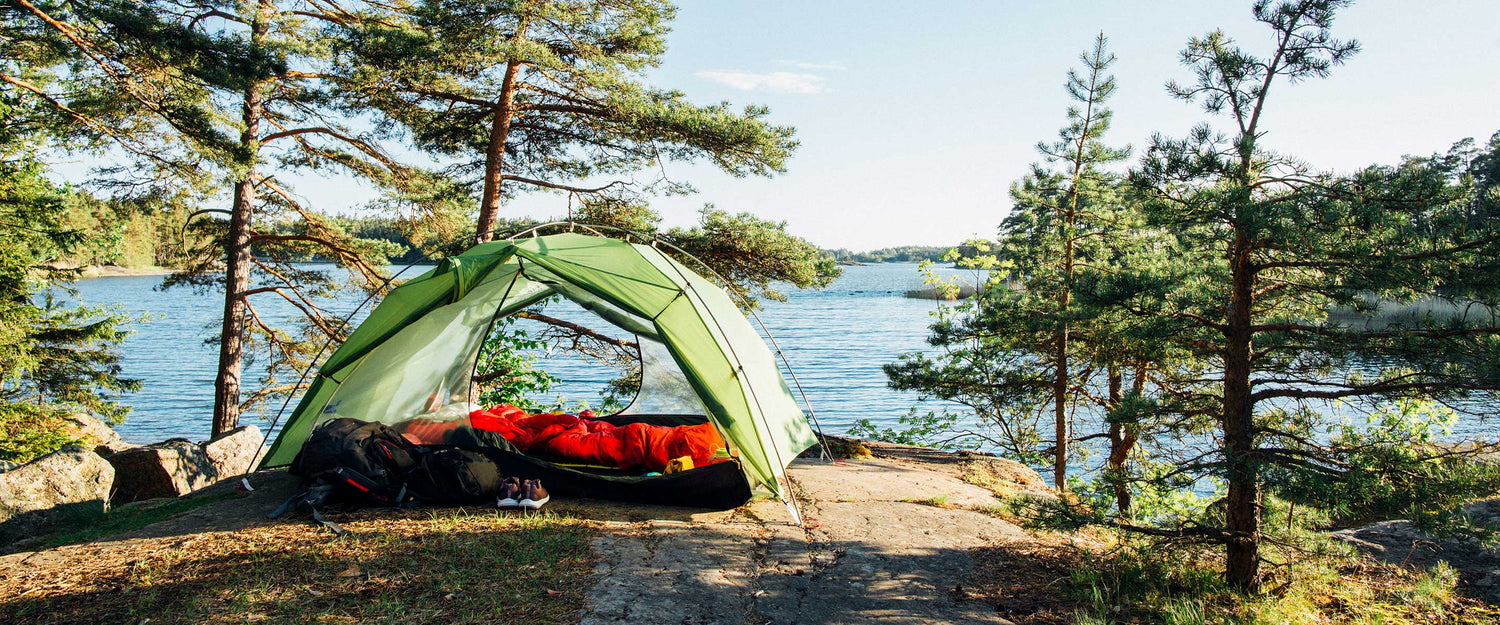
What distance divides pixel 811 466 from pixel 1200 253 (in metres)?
3.70

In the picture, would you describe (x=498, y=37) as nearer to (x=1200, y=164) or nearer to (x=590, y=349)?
(x=590, y=349)

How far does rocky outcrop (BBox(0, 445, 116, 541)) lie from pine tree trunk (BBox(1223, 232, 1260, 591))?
757 centimetres

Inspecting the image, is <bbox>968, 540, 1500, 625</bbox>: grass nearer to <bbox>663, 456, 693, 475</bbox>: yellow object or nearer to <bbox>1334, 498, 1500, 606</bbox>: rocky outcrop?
<bbox>1334, 498, 1500, 606</bbox>: rocky outcrop

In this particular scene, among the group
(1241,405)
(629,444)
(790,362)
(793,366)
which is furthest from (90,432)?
(790,362)

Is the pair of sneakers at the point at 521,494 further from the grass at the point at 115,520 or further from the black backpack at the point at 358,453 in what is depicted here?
the grass at the point at 115,520

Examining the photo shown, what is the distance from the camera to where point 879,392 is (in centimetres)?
1986

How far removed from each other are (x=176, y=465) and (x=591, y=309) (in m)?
3.95

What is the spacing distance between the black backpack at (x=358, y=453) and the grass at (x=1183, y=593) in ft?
12.8

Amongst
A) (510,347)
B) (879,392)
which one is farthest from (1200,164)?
(879,392)

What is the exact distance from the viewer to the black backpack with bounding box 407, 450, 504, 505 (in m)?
5.22

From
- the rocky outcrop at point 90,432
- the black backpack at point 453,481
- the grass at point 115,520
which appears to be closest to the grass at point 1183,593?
the black backpack at point 453,481

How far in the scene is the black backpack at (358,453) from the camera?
5.25 meters

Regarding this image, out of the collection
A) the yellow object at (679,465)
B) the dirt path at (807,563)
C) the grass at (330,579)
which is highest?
the yellow object at (679,465)

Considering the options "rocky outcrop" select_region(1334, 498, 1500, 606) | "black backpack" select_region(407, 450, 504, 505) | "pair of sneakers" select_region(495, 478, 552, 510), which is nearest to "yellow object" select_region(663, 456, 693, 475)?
"pair of sneakers" select_region(495, 478, 552, 510)
